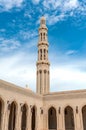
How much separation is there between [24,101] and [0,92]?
6551 mm

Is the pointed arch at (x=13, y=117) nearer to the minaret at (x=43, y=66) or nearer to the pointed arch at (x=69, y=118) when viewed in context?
the pointed arch at (x=69, y=118)

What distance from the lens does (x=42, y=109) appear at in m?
39.9

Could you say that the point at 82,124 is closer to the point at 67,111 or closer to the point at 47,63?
the point at 67,111

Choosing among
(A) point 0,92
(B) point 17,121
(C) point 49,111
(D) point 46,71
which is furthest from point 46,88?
(A) point 0,92

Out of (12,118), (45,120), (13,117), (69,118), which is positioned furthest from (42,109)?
(12,118)

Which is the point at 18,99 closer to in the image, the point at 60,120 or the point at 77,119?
the point at 60,120

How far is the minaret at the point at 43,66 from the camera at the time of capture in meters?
50.8

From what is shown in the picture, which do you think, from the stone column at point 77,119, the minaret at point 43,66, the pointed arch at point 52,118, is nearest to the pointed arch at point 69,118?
the pointed arch at point 52,118

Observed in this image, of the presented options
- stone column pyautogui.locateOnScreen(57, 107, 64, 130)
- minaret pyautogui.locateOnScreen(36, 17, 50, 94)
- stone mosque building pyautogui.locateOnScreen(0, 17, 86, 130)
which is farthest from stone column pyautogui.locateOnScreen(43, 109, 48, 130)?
minaret pyautogui.locateOnScreen(36, 17, 50, 94)

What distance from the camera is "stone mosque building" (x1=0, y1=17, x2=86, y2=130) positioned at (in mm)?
31391

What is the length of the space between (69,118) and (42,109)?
560 centimetres

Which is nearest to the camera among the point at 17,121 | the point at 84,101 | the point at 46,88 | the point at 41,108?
the point at 17,121

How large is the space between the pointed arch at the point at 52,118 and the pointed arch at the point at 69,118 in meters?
2.31

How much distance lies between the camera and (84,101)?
36.7m
